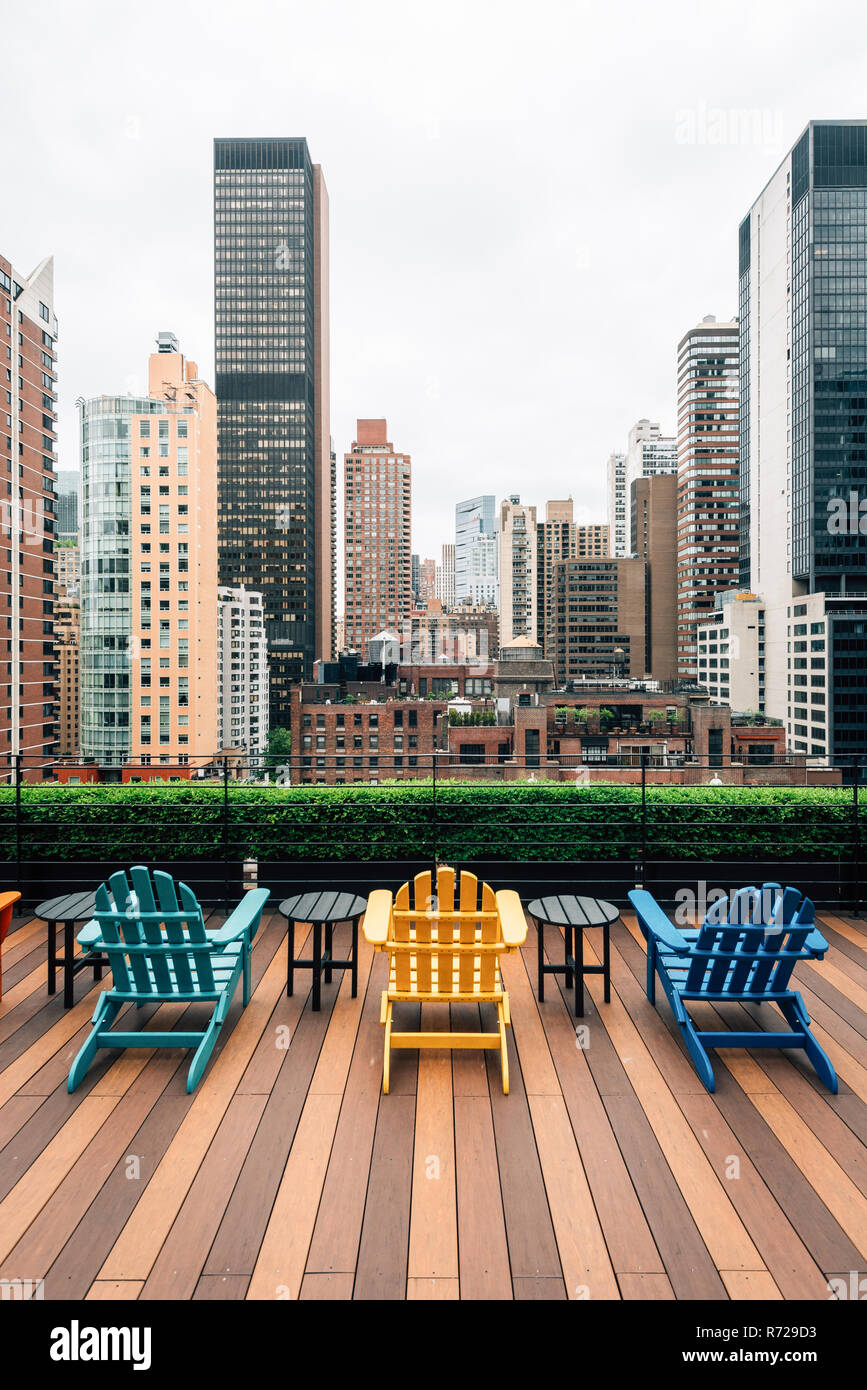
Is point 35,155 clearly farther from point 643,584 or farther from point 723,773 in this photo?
point 643,584

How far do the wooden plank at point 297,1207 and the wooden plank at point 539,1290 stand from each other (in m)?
0.77

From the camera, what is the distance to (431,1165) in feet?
10.1

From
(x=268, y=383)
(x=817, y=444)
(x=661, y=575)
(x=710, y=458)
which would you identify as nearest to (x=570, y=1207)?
(x=817, y=444)

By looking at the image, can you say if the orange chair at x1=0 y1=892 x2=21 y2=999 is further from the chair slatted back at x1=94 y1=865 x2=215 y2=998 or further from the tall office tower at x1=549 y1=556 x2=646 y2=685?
the tall office tower at x1=549 y1=556 x2=646 y2=685

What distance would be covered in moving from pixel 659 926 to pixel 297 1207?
8.58 ft

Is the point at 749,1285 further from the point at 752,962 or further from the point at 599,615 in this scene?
the point at 599,615

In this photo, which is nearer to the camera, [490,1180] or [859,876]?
[490,1180]

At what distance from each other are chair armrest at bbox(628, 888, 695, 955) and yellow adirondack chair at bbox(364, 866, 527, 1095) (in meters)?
0.90

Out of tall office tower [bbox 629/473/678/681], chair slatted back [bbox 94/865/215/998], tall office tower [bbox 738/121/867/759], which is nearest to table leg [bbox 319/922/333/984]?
chair slatted back [bbox 94/865/215/998]

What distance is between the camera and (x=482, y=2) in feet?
35.1
